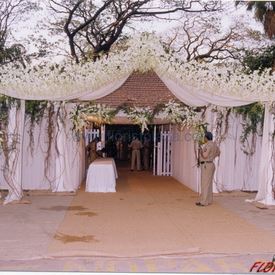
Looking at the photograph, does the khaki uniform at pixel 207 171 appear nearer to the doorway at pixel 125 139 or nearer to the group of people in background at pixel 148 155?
the group of people in background at pixel 148 155

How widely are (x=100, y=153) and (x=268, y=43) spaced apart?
361 inches

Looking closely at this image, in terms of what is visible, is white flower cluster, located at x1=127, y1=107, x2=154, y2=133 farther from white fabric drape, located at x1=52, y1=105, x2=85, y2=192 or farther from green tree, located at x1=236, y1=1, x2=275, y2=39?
green tree, located at x1=236, y1=1, x2=275, y2=39

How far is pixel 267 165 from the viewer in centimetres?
1141

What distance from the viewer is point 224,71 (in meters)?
10.5

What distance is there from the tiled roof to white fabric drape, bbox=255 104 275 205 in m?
2.42

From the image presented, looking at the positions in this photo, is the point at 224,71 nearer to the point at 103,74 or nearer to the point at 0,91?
the point at 103,74

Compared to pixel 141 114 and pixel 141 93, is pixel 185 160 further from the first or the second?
pixel 141 93

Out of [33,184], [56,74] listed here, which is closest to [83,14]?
[33,184]

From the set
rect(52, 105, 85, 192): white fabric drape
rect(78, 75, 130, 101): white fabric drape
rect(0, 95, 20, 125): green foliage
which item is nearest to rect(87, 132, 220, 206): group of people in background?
rect(78, 75, 130, 101): white fabric drape

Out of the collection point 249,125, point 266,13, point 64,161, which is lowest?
point 64,161

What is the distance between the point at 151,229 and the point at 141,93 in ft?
15.0

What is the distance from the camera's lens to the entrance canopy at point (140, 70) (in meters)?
9.96

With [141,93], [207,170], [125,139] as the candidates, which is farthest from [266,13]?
[125,139]

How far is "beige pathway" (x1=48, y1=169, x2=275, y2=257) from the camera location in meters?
6.97
